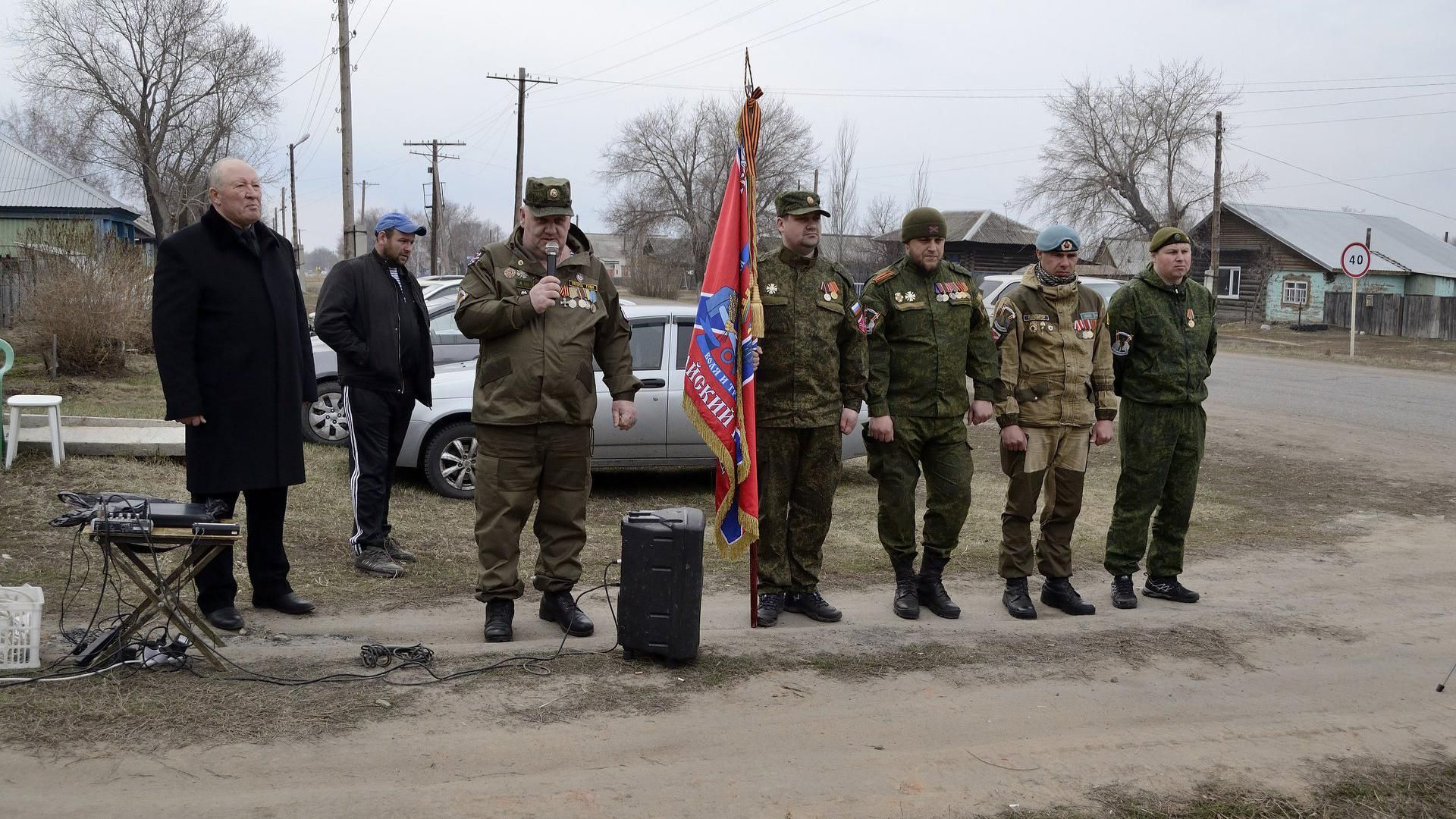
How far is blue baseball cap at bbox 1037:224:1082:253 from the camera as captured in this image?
579cm

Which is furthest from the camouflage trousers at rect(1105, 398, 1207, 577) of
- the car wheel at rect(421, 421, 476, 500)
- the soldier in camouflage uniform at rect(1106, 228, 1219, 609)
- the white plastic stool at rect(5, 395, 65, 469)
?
the white plastic stool at rect(5, 395, 65, 469)

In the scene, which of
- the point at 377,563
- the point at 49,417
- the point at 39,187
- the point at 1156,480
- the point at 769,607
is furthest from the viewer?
the point at 39,187

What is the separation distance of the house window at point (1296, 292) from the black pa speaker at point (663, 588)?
4513 cm

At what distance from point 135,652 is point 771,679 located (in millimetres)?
2520

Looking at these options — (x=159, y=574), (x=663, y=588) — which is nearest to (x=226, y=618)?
(x=159, y=574)

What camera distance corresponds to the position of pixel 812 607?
562cm

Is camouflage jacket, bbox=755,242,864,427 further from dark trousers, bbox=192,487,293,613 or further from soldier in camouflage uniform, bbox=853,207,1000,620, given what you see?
dark trousers, bbox=192,487,293,613

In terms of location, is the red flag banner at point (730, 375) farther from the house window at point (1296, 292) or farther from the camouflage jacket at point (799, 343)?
the house window at point (1296, 292)

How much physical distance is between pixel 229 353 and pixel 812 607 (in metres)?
3.00

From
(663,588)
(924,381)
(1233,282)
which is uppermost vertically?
(1233,282)

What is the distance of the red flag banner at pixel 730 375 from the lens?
5219 mm

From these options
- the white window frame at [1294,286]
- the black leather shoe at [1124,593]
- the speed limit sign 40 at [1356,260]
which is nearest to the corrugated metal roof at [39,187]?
the speed limit sign 40 at [1356,260]

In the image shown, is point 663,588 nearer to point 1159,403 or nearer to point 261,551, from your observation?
point 261,551

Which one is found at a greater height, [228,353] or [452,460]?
[228,353]
